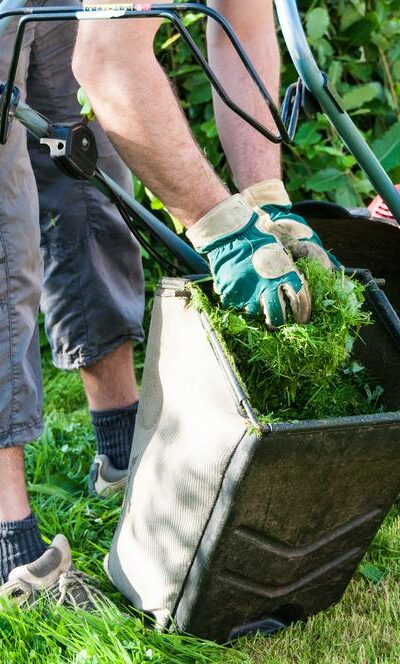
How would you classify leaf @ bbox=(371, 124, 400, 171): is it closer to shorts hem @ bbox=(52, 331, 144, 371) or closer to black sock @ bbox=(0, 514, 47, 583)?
shorts hem @ bbox=(52, 331, 144, 371)

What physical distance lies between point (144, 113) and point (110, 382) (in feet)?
3.51

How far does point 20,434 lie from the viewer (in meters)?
1.97

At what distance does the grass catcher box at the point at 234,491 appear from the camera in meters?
1.54

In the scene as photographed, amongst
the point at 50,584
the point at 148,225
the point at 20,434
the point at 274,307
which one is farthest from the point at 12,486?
the point at 274,307

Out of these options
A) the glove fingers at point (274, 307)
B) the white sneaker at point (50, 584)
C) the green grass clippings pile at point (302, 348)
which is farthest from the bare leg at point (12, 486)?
the glove fingers at point (274, 307)

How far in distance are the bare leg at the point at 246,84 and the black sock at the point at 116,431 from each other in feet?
2.73

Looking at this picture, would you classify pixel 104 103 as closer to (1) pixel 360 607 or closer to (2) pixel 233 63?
(2) pixel 233 63

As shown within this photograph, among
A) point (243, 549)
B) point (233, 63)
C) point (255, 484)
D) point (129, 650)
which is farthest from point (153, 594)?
point (233, 63)

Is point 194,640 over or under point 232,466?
under

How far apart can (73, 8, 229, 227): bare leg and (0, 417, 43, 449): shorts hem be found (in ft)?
1.97

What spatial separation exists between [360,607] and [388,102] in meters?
2.19

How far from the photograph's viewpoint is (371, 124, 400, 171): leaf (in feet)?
10.8

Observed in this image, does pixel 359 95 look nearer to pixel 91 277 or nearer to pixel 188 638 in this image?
pixel 91 277

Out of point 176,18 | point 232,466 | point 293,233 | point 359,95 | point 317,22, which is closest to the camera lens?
point 176,18
